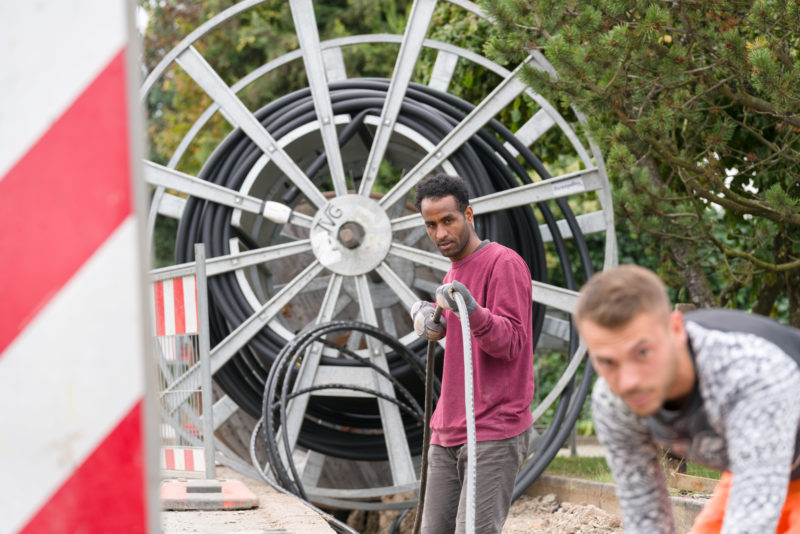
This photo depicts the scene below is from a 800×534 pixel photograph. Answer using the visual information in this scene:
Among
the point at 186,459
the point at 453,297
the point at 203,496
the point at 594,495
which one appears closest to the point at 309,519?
the point at 203,496

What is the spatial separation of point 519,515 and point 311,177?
2.81m

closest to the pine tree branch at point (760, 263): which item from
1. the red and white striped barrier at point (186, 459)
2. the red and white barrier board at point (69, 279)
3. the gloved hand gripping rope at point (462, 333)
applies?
the gloved hand gripping rope at point (462, 333)

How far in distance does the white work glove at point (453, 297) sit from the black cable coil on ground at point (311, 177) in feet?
9.33

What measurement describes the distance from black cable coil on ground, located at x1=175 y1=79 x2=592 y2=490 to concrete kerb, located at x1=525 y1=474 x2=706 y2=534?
307 millimetres

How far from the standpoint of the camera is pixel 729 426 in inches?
70.7

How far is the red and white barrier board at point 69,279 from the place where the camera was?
4.32 feet

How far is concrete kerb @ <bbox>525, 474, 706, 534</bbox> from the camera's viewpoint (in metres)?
4.69

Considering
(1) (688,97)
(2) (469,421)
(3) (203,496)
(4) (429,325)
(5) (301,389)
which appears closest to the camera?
(2) (469,421)

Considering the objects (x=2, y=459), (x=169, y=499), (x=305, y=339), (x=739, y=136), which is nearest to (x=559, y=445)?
(x=305, y=339)

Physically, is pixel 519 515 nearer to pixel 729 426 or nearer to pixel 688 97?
pixel 688 97

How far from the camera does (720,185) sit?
514cm

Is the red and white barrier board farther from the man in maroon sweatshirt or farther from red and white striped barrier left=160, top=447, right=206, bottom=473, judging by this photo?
red and white striped barrier left=160, top=447, right=206, bottom=473

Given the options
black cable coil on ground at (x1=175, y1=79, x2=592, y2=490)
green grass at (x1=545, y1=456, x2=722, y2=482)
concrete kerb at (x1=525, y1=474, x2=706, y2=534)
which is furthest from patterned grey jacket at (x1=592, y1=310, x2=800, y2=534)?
black cable coil on ground at (x1=175, y1=79, x2=592, y2=490)

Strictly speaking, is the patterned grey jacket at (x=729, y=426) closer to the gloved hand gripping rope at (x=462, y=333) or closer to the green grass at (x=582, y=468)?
the gloved hand gripping rope at (x=462, y=333)
